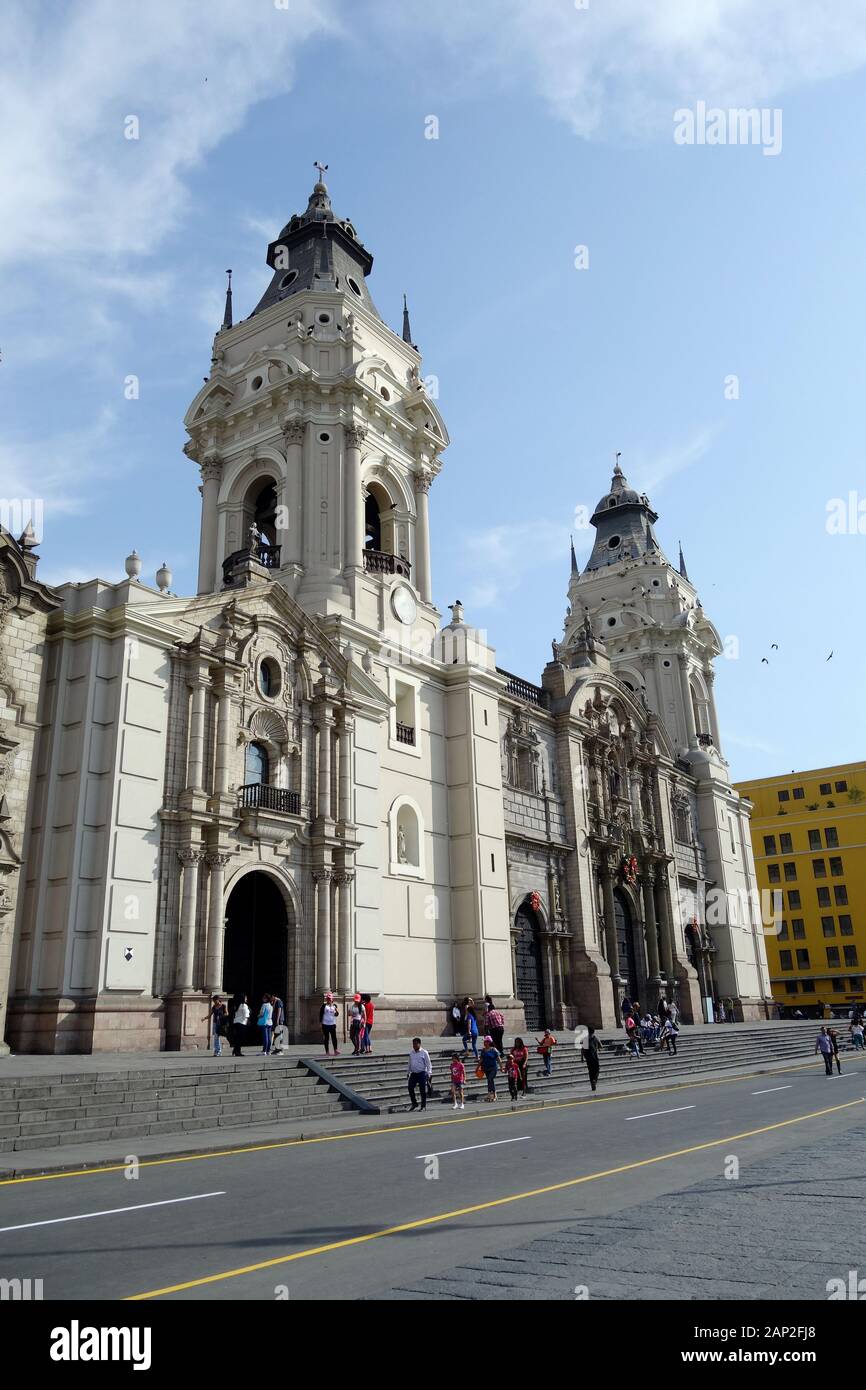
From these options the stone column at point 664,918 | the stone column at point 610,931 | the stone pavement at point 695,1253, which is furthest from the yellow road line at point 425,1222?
the stone column at point 664,918

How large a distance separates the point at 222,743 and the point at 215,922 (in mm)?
4823

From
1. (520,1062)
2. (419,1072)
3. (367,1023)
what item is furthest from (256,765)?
(419,1072)

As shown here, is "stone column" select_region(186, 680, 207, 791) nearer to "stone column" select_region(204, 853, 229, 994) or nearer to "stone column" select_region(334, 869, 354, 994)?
"stone column" select_region(204, 853, 229, 994)

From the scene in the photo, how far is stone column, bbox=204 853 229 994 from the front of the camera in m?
24.6

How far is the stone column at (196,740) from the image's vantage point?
1017 inches

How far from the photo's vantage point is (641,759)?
165ft

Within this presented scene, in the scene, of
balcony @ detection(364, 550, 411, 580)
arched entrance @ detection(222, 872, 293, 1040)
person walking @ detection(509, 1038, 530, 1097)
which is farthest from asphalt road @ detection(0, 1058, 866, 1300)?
balcony @ detection(364, 550, 411, 580)

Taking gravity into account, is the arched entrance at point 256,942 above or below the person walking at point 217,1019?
above

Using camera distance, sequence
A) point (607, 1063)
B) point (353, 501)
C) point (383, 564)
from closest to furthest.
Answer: point (607, 1063), point (353, 501), point (383, 564)

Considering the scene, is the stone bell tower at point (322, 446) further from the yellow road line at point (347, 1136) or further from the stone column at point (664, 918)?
the stone column at point (664, 918)

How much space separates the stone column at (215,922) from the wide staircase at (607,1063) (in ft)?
12.9

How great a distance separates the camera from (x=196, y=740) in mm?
26219

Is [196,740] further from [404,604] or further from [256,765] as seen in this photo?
[404,604]
